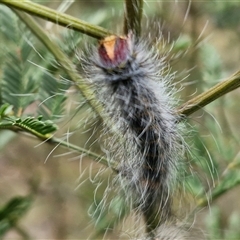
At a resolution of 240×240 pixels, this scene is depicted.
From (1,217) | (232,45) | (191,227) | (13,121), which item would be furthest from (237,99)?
(13,121)

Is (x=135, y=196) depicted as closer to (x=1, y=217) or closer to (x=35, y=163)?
(x=1, y=217)

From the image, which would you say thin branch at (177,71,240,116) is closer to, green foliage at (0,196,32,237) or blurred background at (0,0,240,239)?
blurred background at (0,0,240,239)

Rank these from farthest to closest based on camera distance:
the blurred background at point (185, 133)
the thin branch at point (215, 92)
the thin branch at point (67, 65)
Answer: the blurred background at point (185, 133) → the thin branch at point (67, 65) → the thin branch at point (215, 92)

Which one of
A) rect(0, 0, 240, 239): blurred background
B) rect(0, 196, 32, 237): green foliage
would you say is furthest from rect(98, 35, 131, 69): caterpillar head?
rect(0, 196, 32, 237): green foliage

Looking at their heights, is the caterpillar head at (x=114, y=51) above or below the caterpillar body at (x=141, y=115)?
above

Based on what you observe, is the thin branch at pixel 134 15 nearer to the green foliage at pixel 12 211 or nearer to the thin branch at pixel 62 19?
the thin branch at pixel 62 19

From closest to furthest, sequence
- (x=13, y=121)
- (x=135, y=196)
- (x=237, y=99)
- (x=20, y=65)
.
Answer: (x=13, y=121), (x=135, y=196), (x=20, y=65), (x=237, y=99)

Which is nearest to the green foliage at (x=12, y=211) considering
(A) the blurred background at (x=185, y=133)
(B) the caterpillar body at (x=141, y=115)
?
(A) the blurred background at (x=185, y=133)
